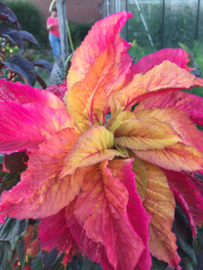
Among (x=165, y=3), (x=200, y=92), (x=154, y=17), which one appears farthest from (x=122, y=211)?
(x=154, y=17)

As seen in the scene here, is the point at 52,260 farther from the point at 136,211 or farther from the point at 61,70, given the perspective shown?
the point at 61,70

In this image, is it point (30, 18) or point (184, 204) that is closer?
point (184, 204)

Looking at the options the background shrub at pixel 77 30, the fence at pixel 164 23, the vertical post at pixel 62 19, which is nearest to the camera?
the vertical post at pixel 62 19

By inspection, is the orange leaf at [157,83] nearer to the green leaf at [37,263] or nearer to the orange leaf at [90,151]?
the orange leaf at [90,151]

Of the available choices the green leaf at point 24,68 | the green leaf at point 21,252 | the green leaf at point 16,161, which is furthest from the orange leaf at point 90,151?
the green leaf at point 24,68

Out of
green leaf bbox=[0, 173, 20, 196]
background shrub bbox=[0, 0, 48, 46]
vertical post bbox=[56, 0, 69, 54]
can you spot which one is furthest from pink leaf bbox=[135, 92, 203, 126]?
background shrub bbox=[0, 0, 48, 46]

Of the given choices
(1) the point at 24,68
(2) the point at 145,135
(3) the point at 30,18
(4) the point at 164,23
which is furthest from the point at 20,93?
(3) the point at 30,18

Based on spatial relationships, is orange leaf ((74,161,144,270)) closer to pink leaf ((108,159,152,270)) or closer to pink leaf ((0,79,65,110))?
pink leaf ((108,159,152,270))
